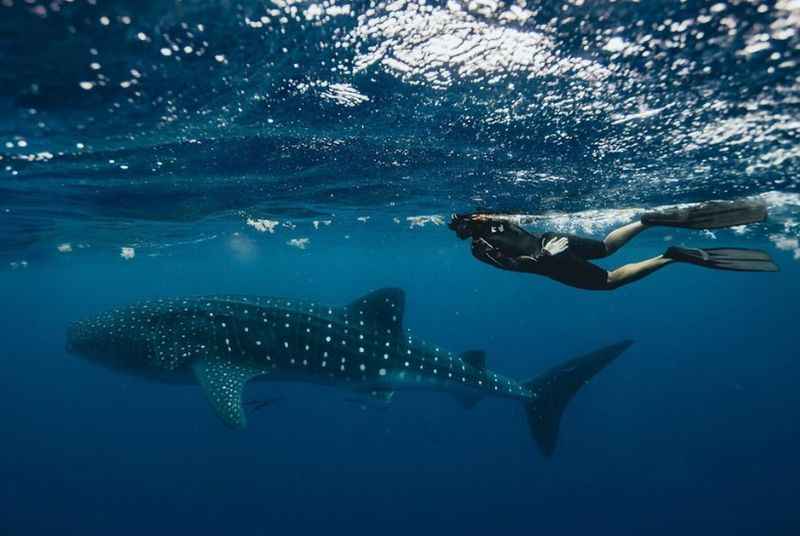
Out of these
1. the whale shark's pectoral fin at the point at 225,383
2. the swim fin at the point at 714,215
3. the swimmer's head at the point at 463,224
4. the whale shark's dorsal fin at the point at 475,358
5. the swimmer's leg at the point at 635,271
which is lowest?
the whale shark's dorsal fin at the point at 475,358

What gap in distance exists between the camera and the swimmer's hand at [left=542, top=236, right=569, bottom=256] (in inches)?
216

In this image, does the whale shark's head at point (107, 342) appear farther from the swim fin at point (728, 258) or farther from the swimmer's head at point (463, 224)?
the swim fin at point (728, 258)

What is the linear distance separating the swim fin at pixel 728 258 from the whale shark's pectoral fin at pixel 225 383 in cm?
717

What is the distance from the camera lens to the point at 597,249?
19.6 feet

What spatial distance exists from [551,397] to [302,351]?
595cm

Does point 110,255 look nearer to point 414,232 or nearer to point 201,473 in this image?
point 201,473

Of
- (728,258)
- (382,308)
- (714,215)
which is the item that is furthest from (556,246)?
(382,308)

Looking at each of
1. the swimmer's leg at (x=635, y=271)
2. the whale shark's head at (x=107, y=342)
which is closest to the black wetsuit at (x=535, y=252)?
the swimmer's leg at (x=635, y=271)

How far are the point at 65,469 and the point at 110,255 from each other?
18.1m

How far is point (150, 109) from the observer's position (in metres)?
7.51

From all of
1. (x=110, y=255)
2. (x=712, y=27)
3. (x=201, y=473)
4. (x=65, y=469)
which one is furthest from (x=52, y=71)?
(x=110, y=255)

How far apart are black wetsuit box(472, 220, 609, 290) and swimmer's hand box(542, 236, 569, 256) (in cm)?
6

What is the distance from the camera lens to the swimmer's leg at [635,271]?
5.56 m

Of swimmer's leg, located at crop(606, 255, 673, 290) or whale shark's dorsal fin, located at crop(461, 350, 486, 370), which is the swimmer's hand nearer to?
swimmer's leg, located at crop(606, 255, 673, 290)
